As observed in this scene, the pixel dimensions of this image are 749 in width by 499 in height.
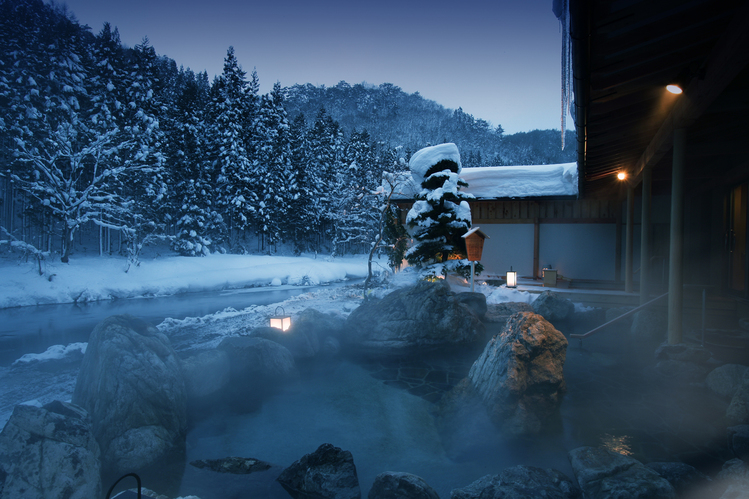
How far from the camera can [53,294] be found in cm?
1588

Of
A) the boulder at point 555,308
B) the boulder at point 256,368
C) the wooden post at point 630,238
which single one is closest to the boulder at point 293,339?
the boulder at point 256,368

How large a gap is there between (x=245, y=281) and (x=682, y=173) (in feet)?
68.4

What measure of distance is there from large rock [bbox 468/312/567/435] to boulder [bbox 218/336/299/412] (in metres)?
3.56

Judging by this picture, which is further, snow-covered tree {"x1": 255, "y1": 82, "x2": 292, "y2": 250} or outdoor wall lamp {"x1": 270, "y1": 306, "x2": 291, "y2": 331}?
snow-covered tree {"x1": 255, "y1": 82, "x2": 292, "y2": 250}

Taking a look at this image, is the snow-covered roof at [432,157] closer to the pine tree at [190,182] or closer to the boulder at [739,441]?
the boulder at [739,441]

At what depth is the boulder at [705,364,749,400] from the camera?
5.21 meters

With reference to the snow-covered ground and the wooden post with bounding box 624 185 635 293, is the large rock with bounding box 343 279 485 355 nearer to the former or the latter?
the snow-covered ground

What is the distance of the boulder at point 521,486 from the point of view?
3336mm

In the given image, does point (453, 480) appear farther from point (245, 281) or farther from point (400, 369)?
point (245, 281)

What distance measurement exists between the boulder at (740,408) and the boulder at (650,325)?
4385mm

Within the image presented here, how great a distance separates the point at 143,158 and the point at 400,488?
22.7 metres

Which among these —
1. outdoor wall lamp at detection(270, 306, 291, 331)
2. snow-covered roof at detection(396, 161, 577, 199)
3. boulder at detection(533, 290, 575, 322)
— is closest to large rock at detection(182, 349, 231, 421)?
outdoor wall lamp at detection(270, 306, 291, 331)

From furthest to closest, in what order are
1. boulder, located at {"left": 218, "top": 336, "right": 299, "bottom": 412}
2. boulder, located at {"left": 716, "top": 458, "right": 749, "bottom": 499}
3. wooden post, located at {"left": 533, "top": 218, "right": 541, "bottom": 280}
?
wooden post, located at {"left": 533, "top": 218, "right": 541, "bottom": 280}
boulder, located at {"left": 218, "top": 336, "right": 299, "bottom": 412}
boulder, located at {"left": 716, "top": 458, "right": 749, "bottom": 499}

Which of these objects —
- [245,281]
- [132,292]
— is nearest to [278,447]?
[132,292]
